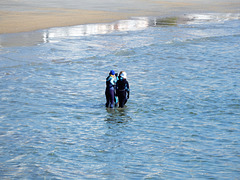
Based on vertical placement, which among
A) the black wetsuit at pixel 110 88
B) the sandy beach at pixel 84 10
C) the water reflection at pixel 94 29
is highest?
the sandy beach at pixel 84 10

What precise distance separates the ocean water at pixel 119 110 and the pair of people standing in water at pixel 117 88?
1.67 ft

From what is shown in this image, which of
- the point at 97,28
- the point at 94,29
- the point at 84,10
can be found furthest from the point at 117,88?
the point at 84,10

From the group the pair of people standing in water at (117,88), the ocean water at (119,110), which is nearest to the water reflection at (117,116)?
the ocean water at (119,110)

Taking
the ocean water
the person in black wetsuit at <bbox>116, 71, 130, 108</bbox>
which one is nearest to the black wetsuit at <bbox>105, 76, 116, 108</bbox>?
the person in black wetsuit at <bbox>116, 71, 130, 108</bbox>

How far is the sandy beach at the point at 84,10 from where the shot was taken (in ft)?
130

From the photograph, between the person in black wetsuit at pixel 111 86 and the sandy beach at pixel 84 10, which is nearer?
the person in black wetsuit at pixel 111 86

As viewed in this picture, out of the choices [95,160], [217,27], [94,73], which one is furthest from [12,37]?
[95,160]

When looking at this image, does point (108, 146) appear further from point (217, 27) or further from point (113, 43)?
point (217, 27)

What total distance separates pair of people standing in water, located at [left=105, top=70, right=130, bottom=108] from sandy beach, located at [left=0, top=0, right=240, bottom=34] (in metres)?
20.8

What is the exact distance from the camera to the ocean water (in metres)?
11.9

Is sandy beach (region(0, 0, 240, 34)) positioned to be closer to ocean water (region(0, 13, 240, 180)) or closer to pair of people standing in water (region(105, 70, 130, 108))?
ocean water (region(0, 13, 240, 180))

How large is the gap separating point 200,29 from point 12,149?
28742mm

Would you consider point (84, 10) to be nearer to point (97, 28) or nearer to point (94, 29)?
point (97, 28)

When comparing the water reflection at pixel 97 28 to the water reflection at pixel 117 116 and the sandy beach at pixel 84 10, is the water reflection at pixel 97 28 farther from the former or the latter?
the water reflection at pixel 117 116
